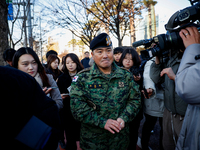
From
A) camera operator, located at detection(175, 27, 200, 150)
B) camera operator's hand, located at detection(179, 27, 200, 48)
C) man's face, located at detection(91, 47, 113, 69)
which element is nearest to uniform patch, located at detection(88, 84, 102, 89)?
man's face, located at detection(91, 47, 113, 69)

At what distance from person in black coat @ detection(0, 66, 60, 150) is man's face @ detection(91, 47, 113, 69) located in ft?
2.61

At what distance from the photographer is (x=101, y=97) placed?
1.45 meters

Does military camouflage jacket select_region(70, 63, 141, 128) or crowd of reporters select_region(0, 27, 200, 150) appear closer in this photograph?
crowd of reporters select_region(0, 27, 200, 150)

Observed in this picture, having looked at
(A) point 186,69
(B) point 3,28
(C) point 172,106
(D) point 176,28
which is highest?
(B) point 3,28

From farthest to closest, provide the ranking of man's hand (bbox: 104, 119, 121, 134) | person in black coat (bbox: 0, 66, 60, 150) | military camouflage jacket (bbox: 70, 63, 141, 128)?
military camouflage jacket (bbox: 70, 63, 141, 128) → man's hand (bbox: 104, 119, 121, 134) → person in black coat (bbox: 0, 66, 60, 150)

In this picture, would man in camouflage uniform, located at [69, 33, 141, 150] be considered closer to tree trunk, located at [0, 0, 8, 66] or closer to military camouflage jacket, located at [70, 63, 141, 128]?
military camouflage jacket, located at [70, 63, 141, 128]

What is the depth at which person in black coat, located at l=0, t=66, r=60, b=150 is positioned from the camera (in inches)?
27.2

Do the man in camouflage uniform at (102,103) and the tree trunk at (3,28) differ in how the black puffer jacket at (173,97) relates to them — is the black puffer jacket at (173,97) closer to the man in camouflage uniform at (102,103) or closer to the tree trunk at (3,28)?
the man in camouflage uniform at (102,103)

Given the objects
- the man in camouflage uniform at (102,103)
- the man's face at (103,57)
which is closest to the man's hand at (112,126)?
the man in camouflage uniform at (102,103)

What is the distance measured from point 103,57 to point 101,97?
46 cm

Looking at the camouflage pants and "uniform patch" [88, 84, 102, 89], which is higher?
"uniform patch" [88, 84, 102, 89]

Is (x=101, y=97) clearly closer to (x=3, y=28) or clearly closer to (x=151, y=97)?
(x=151, y=97)

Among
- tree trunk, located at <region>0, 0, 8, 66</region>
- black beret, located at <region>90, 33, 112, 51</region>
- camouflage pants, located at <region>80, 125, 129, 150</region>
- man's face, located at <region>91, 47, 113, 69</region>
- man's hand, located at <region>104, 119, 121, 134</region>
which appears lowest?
camouflage pants, located at <region>80, 125, 129, 150</region>

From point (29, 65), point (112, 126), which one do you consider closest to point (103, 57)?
point (112, 126)
